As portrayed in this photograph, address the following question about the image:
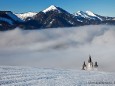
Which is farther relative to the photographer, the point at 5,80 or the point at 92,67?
the point at 92,67

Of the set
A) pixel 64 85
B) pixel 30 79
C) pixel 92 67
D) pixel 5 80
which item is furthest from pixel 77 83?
pixel 92 67

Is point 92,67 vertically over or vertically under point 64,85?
over

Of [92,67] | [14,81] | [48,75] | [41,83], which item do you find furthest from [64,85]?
[92,67]

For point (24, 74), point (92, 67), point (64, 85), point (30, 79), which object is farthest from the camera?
point (92, 67)

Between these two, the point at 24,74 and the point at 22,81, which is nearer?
the point at 22,81

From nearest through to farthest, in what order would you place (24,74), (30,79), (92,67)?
1. (30,79)
2. (24,74)
3. (92,67)

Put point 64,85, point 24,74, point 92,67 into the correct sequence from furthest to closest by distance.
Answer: point 92,67 < point 24,74 < point 64,85

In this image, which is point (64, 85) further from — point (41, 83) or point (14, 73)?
point (14, 73)

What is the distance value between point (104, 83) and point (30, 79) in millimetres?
5808

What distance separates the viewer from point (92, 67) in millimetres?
88062

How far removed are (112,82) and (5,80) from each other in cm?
858

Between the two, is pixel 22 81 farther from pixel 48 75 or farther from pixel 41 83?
pixel 48 75

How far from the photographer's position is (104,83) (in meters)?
28.6

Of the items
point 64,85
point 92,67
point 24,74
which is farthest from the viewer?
point 92,67
